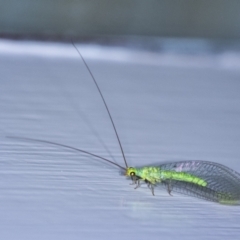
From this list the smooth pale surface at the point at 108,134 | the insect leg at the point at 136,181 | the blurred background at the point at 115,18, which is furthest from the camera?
the blurred background at the point at 115,18

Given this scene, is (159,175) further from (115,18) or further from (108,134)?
(115,18)

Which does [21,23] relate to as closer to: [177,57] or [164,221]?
[177,57]

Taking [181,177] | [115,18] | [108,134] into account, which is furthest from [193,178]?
[115,18]

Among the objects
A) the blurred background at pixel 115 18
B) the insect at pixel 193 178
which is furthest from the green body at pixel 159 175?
the blurred background at pixel 115 18

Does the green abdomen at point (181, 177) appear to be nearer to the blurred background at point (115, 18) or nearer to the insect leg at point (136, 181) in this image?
the insect leg at point (136, 181)

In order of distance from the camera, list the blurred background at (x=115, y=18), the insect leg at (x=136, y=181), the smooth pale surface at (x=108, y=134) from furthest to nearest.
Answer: the blurred background at (x=115, y=18) → the insect leg at (x=136, y=181) → the smooth pale surface at (x=108, y=134)

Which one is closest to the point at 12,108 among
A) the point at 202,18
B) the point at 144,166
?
the point at 144,166

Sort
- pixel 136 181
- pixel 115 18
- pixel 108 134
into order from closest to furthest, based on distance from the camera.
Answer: pixel 136 181
pixel 108 134
pixel 115 18

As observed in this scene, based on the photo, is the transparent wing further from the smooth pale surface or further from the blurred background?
the blurred background
